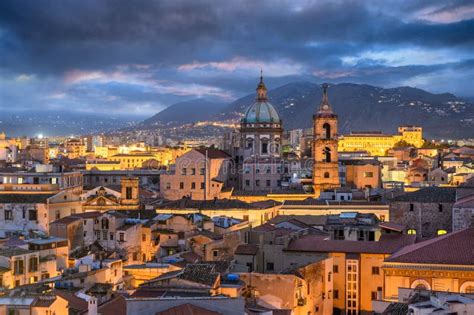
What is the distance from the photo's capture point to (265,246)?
118 feet

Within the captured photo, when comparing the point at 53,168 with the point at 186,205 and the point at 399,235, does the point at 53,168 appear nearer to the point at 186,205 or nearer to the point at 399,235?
the point at 186,205

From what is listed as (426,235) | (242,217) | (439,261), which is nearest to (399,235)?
(426,235)

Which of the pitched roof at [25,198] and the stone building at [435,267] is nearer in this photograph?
the stone building at [435,267]

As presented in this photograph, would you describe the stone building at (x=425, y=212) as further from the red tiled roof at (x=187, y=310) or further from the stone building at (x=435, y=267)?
the red tiled roof at (x=187, y=310)

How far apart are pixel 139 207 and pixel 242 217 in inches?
286

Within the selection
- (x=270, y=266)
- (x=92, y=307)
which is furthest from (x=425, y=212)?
(x=92, y=307)

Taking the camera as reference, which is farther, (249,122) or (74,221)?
(249,122)

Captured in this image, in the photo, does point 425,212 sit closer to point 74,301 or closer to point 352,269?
point 352,269

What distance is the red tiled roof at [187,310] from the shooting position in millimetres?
20906

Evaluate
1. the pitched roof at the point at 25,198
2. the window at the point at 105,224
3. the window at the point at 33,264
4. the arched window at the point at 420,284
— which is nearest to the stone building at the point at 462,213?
the arched window at the point at 420,284

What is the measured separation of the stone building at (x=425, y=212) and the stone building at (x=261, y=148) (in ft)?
85.2

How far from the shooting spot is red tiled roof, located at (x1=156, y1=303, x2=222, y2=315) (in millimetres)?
20906

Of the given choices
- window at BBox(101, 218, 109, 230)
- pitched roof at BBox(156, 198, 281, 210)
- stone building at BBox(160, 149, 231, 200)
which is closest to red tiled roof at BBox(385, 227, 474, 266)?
window at BBox(101, 218, 109, 230)

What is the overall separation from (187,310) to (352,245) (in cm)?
1642
